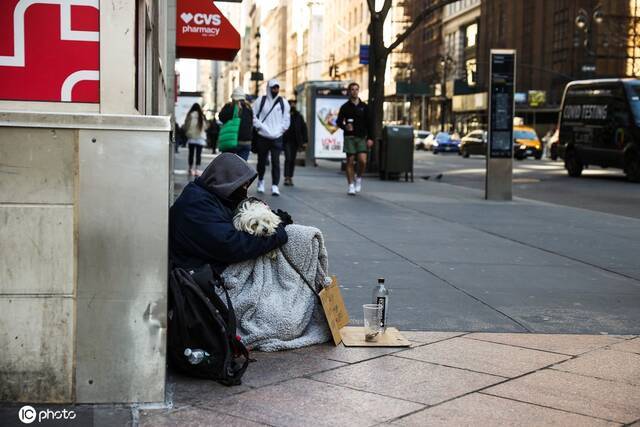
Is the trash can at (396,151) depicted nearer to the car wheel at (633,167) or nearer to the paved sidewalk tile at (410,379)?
the car wheel at (633,167)

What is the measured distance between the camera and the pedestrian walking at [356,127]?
55.6 feet

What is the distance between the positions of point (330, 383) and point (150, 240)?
1.18m

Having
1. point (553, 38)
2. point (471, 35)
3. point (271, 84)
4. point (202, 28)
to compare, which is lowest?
point (271, 84)

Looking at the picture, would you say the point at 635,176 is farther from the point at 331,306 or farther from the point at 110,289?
the point at 110,289

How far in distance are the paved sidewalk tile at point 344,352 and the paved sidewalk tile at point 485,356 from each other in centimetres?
14

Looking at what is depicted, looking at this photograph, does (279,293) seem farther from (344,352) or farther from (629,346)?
(629,346)

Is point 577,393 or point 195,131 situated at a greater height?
point 195,131

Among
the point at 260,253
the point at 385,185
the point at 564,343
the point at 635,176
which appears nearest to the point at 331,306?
the point at 260,253

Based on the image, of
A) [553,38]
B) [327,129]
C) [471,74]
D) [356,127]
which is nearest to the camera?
[356,127]

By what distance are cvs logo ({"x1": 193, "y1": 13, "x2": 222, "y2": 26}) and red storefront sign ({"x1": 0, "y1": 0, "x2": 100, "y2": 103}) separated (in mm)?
9291

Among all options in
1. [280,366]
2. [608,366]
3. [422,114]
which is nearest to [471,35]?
[422,114]

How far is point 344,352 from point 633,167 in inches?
866

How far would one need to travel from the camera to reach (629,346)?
570 cm

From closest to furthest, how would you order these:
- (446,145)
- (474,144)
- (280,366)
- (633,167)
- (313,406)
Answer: (313,406)
(280,366)
(633,167)
(474,144)
(446,145)
